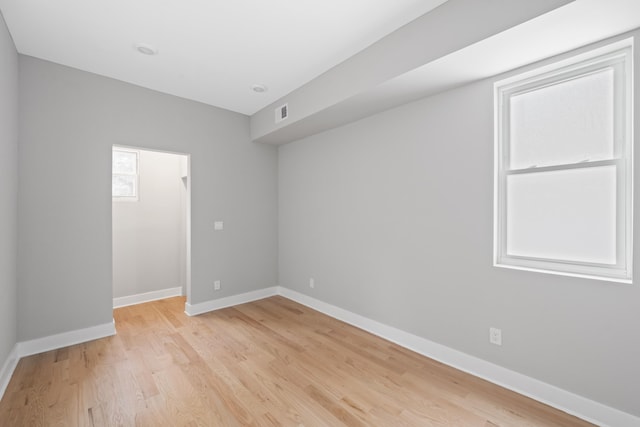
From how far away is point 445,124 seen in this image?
249cm

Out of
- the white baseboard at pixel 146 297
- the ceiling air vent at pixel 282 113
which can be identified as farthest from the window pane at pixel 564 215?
the white baseboard at pixel 146 297

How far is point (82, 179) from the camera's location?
2.89 m

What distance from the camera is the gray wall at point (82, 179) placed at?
8.63ft

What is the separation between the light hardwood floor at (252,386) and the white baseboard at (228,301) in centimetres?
52

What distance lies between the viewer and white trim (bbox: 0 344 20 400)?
2072 millimetres

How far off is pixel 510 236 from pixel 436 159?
2.92 ft

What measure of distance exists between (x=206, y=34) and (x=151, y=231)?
3.19 metres

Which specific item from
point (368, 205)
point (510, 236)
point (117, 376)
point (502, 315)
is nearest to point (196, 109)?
point (368, 205)

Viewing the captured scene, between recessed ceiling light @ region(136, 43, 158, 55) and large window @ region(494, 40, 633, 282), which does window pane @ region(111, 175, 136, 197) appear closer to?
recessed ceiling light @ region(136, 43, 158, 55)

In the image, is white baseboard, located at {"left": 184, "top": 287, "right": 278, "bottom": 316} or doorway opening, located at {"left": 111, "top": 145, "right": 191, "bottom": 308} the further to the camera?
doorway opening, located at {"left": 111, "top": 145, "right": 191, "bottom": 308}

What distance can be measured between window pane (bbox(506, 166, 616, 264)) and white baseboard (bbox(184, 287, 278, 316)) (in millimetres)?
3387

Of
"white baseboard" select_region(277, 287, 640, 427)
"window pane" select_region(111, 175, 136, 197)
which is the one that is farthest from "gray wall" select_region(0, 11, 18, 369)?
"white baseboard" select_region(277, 287, 640, 427)

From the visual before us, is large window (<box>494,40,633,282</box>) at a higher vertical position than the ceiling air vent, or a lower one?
lower

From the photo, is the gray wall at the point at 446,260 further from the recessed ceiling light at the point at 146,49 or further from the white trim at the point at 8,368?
the white trim at the point at 8,368
